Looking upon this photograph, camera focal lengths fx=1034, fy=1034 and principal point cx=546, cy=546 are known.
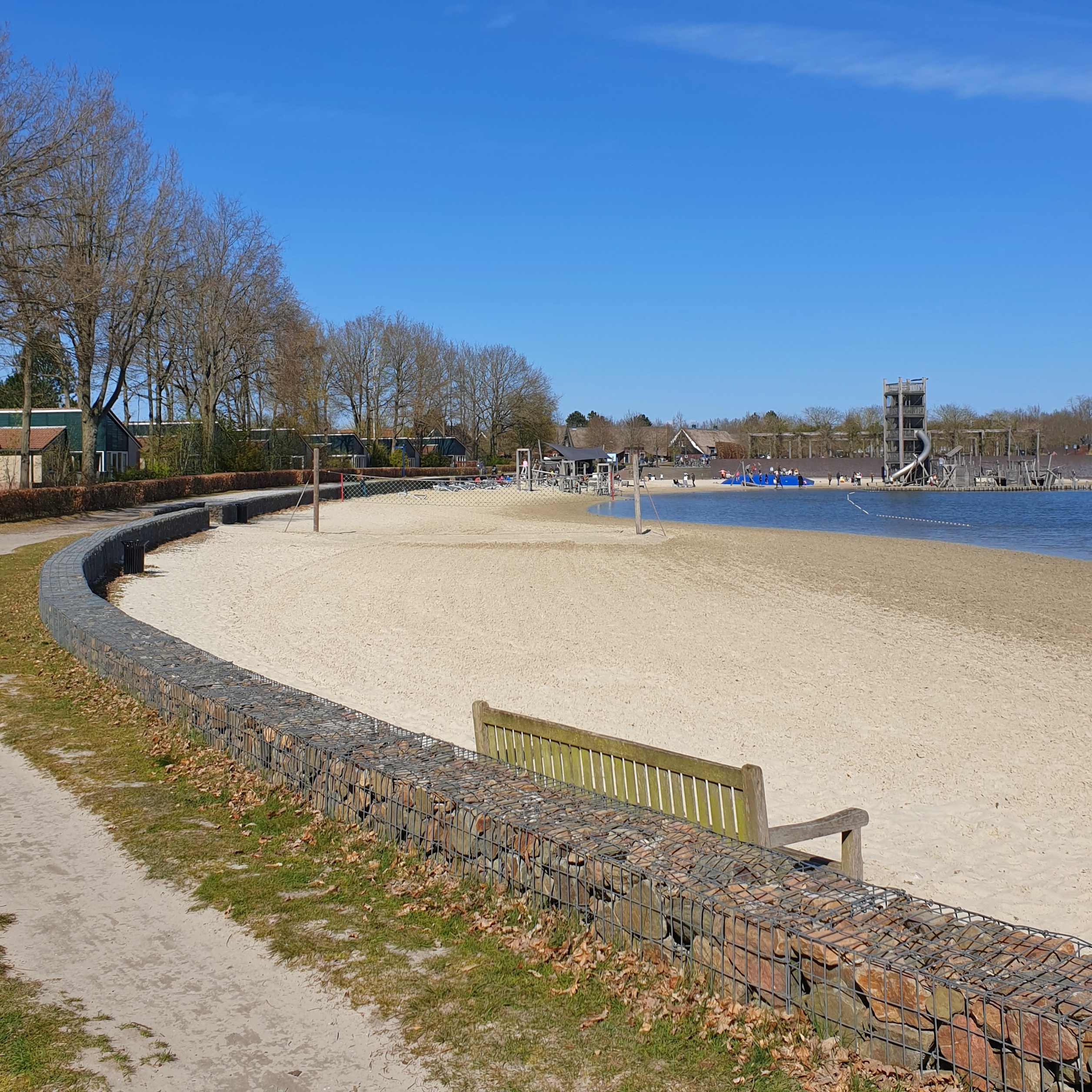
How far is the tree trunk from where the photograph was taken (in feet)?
113

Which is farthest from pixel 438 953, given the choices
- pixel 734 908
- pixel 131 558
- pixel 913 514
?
pixel 913 514

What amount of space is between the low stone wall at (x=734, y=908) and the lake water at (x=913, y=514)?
29.3 meters

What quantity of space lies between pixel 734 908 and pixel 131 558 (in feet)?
62.3

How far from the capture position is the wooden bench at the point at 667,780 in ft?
17.5

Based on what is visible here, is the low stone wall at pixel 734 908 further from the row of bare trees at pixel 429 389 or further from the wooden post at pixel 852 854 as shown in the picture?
the row of bare trees at pixel 429 389

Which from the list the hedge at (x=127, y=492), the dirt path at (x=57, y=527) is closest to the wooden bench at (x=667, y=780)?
the dirt path at (x=57, y=527)

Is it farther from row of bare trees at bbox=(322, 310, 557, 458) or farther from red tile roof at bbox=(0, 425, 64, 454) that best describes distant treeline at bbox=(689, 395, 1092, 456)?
red tile roof at bbox=(0, 425, 64, 454)

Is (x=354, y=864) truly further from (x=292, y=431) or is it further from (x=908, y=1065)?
(x=292, y=431)

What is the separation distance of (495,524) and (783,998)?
35.6 m

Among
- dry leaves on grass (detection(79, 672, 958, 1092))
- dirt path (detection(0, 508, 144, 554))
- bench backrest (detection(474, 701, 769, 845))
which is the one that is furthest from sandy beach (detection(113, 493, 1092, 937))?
A: dirt path (detection(0, 508, 144, 554))

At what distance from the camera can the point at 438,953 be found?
4605 mm

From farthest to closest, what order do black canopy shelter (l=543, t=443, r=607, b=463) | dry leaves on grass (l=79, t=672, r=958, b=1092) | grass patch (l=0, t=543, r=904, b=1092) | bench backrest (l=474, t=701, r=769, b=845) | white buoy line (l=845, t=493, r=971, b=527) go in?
black canopy shelter (l=543, t=443, r=607, b=463), white buoy line (l=845, t=493, r=971, b=527), bench backrest (l=474, t=701, r=769, b=845), grass patch (l=0, t=543, r=904, b=1092), dry leaves on grass (l=79, t=672, r=958, b=1092)

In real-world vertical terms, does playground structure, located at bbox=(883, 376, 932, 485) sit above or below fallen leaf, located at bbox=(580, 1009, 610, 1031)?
above

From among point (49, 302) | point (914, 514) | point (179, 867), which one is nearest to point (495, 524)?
point (49, 302)
